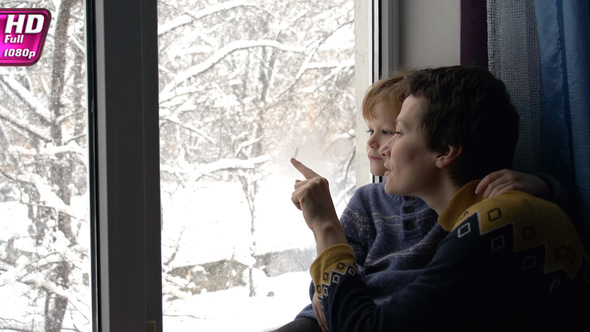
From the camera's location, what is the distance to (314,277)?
1029 mm

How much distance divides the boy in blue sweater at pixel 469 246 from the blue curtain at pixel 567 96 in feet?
0.46

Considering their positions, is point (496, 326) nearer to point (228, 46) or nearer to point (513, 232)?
point (513, 232)

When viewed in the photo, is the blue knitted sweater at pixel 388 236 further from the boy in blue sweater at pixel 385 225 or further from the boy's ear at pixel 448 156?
the boy's ear at pixel 448 156

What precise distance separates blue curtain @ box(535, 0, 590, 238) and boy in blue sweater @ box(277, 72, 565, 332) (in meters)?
0.07

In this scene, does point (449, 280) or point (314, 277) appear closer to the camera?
point (449, 280)

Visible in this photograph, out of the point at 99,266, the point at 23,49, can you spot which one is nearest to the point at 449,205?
the point at 99,266

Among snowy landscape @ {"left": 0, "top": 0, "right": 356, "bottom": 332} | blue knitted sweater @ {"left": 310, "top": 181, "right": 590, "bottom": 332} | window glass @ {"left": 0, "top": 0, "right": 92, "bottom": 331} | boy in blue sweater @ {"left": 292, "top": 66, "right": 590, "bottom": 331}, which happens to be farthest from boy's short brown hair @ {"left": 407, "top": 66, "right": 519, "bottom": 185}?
window glass @ {"left": 0, "top": 0, "right": 92, "bottom": 331}

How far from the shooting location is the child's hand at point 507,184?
0.98 m

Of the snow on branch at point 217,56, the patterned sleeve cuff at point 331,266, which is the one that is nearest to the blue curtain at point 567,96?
the patterned sleeve cuff at point 331,266

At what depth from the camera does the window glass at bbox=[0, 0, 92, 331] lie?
108cm

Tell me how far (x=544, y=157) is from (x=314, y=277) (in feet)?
1.79

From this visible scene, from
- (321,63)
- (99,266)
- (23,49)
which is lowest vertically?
(99,266)

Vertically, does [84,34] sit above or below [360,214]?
above

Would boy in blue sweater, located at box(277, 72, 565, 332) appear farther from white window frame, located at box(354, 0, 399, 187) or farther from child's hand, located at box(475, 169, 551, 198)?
white window frame, located at box(354, 0, 399, 187)
